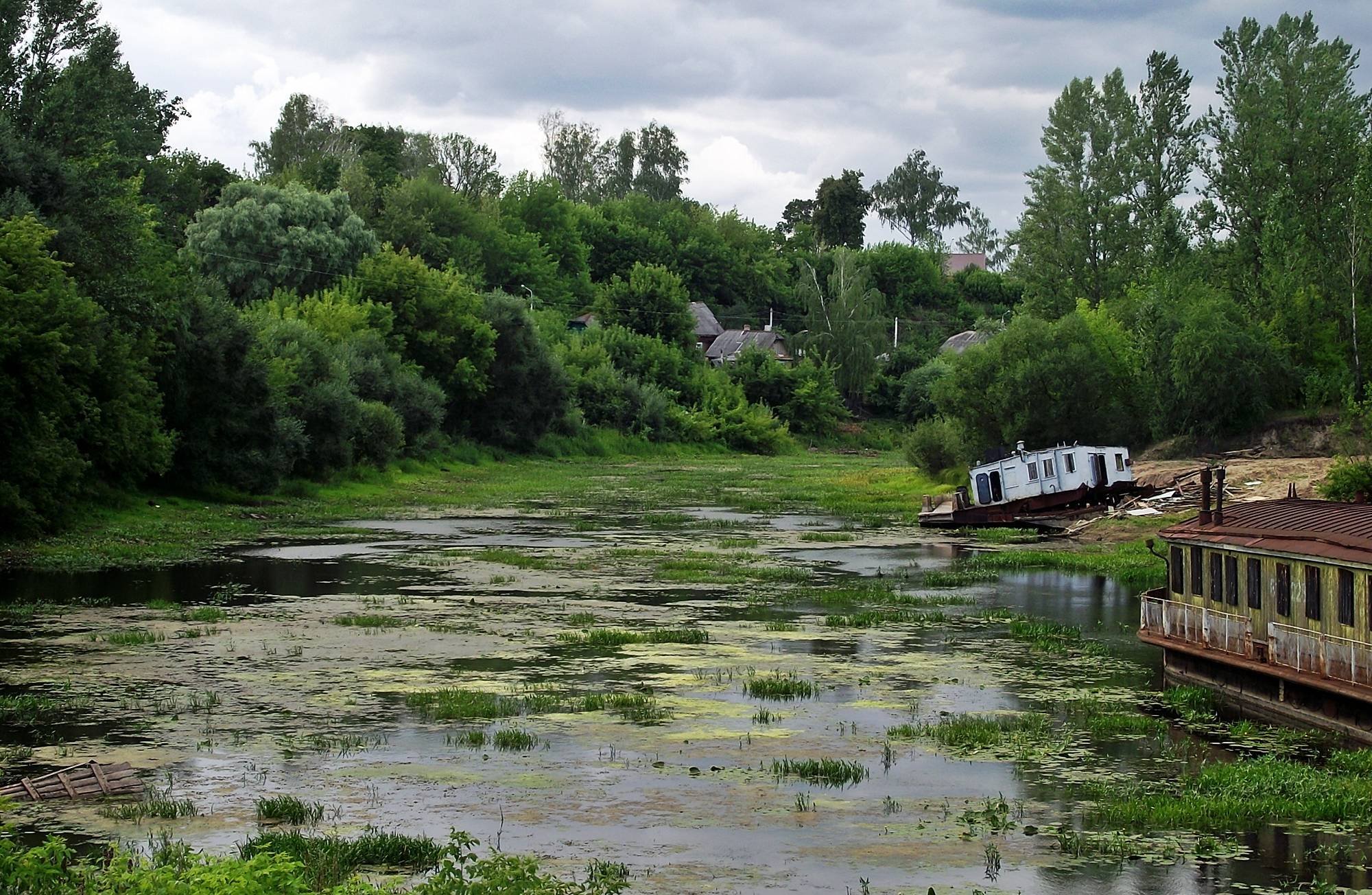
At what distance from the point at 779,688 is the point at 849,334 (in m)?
112

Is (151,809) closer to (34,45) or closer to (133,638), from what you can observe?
(133,638)

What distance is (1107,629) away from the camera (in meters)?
31.8

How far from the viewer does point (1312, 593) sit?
22266mm

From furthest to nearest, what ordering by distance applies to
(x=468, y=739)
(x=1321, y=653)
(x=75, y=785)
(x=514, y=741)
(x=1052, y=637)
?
(x=1052, y=637), (x=1321, y=653), (x=468, y=739), (x=514, y=741), (x=75, y=785)

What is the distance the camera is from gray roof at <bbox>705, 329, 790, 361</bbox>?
14862 cm

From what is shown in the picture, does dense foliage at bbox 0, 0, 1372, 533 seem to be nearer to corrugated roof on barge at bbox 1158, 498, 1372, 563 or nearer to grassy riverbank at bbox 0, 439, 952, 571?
grassy riverbank at bbox 0, 439, 952, 571

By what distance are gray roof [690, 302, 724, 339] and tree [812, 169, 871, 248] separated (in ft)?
113

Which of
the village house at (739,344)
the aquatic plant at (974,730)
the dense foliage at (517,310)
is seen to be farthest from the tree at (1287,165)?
the village house at (739,344)

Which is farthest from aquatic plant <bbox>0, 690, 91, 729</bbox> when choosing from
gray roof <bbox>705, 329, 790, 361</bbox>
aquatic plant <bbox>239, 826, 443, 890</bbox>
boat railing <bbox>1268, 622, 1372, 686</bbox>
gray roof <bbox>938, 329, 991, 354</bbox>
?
gray roof <bbox>938, 329, 991, 354</bbox>

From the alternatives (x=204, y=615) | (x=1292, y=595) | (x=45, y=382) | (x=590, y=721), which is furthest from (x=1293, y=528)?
(x=45, y=382)

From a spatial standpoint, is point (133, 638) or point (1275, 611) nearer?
point (1275, 611)

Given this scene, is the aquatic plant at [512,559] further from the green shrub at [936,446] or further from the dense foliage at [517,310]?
the green shrub at [936,446]

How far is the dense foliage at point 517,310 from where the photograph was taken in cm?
4834

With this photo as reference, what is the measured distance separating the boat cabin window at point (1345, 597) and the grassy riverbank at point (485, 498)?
3103 cm
